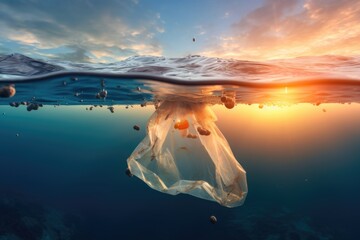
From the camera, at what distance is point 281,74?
8164 millimetres

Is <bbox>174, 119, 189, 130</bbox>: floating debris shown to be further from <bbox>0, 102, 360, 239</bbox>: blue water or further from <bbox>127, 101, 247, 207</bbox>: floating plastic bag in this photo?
<bbox>0, 102, 360, 239</bbox>: blue water

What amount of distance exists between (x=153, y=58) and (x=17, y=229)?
16.0 metres

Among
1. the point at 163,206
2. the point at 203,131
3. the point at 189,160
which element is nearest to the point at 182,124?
the point at 203,131

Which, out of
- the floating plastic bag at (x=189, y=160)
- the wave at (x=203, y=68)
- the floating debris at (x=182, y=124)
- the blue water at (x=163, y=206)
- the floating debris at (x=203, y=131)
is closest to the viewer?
the floating plastic bag at (x=189, y=160)

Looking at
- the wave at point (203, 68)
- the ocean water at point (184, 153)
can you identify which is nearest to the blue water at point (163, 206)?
the ocean water at point (184, 153)

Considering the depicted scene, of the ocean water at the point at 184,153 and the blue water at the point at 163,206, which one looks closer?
the ocean water at the point at 184,153

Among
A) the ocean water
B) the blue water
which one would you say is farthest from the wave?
the blue water

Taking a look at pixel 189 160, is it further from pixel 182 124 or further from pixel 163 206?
pixel 163 206

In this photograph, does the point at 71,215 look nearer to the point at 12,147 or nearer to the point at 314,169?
the point at 12,147

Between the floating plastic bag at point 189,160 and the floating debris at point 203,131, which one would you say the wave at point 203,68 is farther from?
the floating debris at point 203,131

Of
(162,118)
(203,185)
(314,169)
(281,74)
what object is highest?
(281,74)

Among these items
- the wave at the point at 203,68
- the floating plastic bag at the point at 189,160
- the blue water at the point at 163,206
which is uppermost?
the wave at the point at 203,68

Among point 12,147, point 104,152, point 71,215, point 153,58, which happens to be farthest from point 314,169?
point 12,147

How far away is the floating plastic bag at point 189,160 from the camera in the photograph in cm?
539
